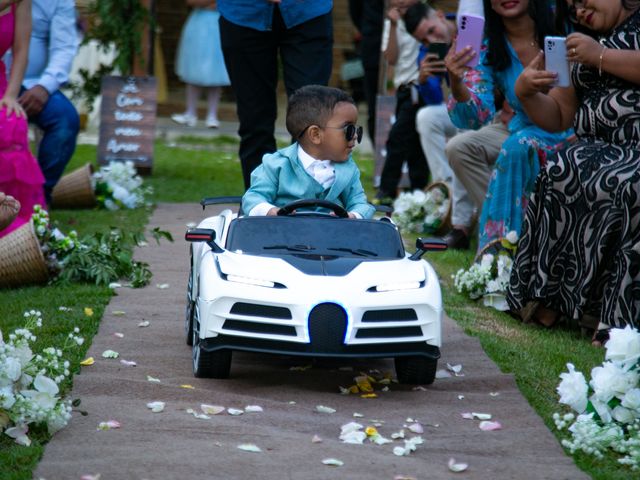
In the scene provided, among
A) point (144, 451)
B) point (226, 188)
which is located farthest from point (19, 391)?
point (226, 188)

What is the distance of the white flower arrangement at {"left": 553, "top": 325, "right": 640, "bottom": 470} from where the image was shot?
3.81 metres

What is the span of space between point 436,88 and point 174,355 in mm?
5095

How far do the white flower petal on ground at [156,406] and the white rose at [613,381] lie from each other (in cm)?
146

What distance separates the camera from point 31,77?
882 cm

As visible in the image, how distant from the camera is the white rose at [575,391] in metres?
4.00

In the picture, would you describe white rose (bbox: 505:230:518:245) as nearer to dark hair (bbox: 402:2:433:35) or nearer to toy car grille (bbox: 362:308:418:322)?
toy car grille (bbox: 362:308:418:322)

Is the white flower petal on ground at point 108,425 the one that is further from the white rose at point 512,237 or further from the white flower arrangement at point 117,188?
the white flower arrangement at point 117,188

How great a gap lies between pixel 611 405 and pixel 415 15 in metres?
6.21

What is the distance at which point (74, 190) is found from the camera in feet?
30.2

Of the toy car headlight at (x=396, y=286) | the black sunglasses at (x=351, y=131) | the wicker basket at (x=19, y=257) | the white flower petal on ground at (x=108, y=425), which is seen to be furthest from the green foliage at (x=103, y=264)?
the white flower petal on ground at (x=108, y=425)

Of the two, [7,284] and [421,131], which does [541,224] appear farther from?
[421,131]

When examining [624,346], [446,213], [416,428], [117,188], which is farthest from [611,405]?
[117,188]

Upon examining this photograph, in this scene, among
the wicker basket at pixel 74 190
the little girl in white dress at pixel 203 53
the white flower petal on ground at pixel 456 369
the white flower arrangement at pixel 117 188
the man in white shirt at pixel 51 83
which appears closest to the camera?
the white flower petal on ground at pixel 456 369

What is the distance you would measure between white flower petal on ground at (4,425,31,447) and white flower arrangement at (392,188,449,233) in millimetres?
5072
